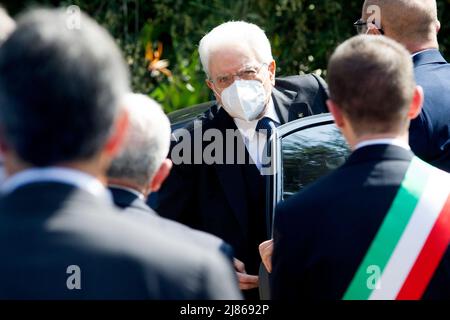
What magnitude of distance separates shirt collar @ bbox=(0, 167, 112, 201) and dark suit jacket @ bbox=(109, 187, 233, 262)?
5.7 inches

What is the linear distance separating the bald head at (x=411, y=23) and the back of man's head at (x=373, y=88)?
159 centimetres

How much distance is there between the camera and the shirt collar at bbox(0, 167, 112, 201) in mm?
1750

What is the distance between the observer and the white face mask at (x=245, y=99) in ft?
12.6

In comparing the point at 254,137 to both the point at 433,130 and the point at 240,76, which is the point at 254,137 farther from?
the point at 433,130

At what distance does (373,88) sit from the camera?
2402mm

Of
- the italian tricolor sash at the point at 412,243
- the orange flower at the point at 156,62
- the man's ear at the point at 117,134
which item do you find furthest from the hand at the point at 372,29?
the orange flower at the point at 156,62

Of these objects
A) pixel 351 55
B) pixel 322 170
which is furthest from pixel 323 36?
pixel 351 55

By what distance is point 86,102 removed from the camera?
1729 millimetres

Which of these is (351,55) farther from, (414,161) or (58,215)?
(58,215)

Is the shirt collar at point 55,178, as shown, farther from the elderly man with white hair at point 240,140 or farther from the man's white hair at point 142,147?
the elderly man with white hair at point 240,140

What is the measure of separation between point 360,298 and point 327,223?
0.77 feet

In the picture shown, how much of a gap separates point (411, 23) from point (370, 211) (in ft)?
6.09

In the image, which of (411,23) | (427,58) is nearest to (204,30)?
(411,23)

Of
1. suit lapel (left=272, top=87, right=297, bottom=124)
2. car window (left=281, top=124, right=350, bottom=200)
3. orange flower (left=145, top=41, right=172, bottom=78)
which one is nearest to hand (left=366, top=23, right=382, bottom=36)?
suit lapel (left=272, top=87, right=297, bottom=124)
